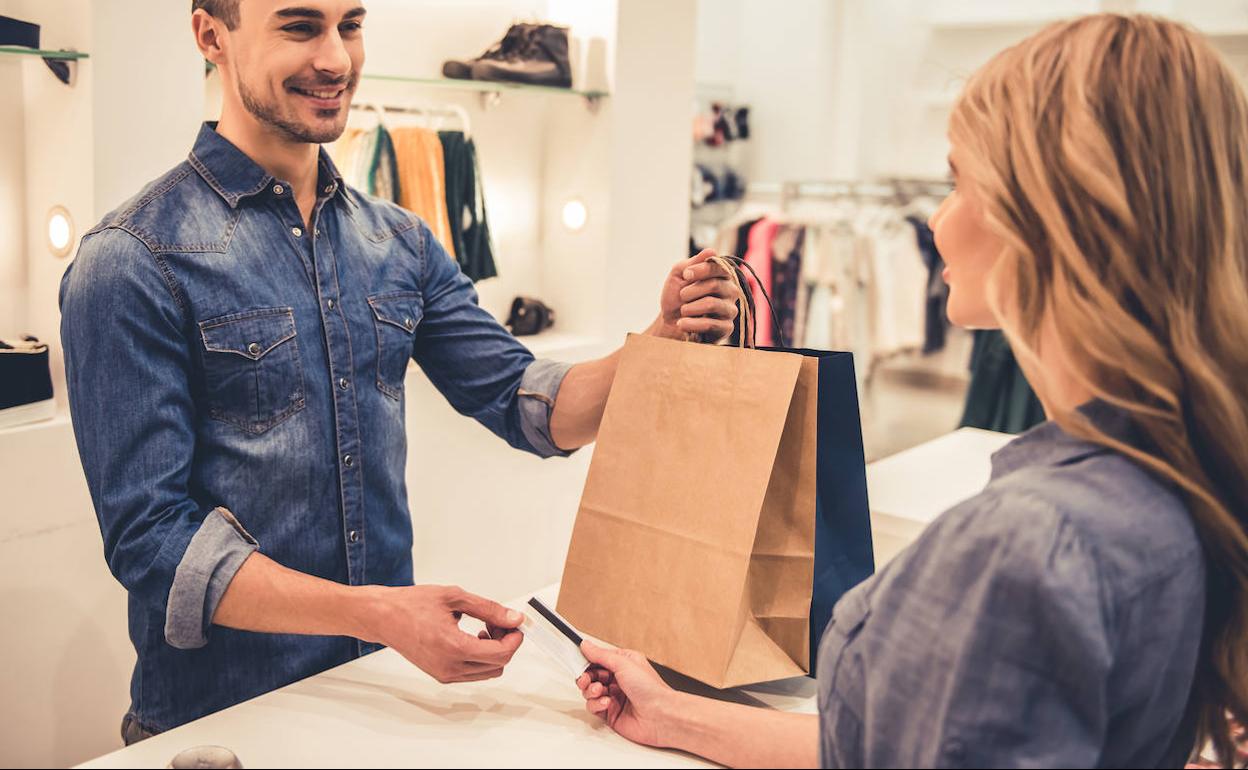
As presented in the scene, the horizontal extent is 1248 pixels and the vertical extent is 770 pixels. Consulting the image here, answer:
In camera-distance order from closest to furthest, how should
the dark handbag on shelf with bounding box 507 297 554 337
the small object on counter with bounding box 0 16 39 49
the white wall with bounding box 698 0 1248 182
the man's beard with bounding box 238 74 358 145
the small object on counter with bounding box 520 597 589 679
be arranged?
the small object on counter with bounding box 520 597 589 679
the man's beard with bounding box 238 74 358 145
the small object on counter with bounding box 0 16 39 49
the dark handbag on shelf with bounding box 507 297 554 337
the white wall with bounding box 698 0 1248 182

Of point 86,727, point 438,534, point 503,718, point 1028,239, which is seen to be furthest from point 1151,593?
point 438,534

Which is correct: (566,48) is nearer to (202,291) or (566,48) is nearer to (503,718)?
(202,291)

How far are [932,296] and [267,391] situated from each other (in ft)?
12.4

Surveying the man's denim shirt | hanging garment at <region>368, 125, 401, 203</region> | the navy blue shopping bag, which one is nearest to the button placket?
the man's denim shirt

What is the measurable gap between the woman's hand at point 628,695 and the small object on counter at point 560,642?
0.11ft

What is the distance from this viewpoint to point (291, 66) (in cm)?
139

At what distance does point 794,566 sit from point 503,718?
0.37 m

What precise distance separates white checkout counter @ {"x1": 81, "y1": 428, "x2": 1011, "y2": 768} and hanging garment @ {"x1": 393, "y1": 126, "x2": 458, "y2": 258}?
1.79 metres

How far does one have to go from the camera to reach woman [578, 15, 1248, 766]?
2.27 feet

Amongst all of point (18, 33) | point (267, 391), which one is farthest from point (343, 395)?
point (18, 33)

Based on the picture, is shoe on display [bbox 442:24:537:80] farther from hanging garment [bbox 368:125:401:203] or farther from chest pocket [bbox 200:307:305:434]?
chest pocket [bbox 200:307:305:434]

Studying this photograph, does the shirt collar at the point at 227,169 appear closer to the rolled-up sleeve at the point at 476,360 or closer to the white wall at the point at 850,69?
the rolled-up sleeve at the point at 476,360

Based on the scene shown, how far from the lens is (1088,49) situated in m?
0.76

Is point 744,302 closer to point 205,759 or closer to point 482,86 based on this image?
point 205,759
